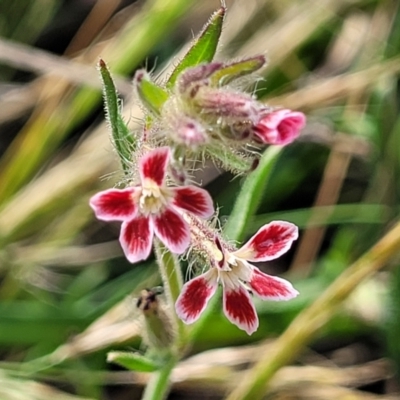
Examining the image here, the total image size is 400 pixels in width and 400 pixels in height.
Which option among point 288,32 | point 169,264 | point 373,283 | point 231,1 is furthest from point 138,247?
point 231,1

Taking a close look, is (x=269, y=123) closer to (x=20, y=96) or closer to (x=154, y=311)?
(x=154, y=311)

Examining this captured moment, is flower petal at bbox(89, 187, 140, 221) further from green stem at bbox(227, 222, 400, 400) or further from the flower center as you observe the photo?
green stem at bbox(227, 222, 400, 400)

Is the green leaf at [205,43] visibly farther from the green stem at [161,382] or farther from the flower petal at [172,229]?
the green stem at [161,382]

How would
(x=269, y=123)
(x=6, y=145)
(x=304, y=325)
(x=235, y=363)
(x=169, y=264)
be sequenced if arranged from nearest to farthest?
(x=269, y=123), (x=169, y=264), (x=304, y=325), (x=235, y=363), (x=6, y=145)

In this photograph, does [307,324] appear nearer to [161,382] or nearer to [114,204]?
[161,382]

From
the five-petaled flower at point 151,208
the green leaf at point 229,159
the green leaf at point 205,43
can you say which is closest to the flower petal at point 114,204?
the five-petaled flower at point 151,208

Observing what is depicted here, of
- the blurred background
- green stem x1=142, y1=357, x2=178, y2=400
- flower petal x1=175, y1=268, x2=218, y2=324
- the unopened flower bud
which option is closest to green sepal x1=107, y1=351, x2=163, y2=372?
green stem x1=142, y1=357, x2=178, y2=400
